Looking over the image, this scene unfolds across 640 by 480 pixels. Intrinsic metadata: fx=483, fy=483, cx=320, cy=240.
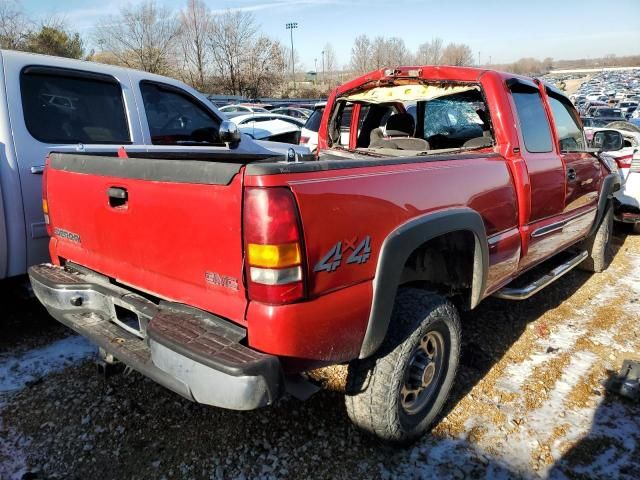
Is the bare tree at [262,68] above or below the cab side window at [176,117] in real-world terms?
above

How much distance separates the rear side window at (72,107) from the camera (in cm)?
352

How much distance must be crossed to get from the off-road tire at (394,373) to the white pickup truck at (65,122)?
6.71 feet

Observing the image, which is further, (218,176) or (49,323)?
(49,323)

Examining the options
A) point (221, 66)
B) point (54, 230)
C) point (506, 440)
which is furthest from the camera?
point (221, 66)

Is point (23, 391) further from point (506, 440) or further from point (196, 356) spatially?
point (506, 440)

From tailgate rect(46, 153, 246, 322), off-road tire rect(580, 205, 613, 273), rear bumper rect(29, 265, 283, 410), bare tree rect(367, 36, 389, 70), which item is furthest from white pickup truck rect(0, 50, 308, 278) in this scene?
bare tree rect(367, 36, 389, 70)

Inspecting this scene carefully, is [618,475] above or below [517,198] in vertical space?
below

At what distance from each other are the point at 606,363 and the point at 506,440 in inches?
53.8

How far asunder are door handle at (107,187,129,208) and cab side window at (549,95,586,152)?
327 cm

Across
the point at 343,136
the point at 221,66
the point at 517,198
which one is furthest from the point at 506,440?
the point at 221,66

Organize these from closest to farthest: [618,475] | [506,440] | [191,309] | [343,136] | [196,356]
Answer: [196,356] < [191,309] < [618,475] < [506,440] < [343,136]

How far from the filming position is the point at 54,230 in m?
2.96

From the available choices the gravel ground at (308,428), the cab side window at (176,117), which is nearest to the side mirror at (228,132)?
the cab side window at (176,117)

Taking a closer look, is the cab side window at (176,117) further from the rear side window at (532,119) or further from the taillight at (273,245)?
the taillight at (273,245)
